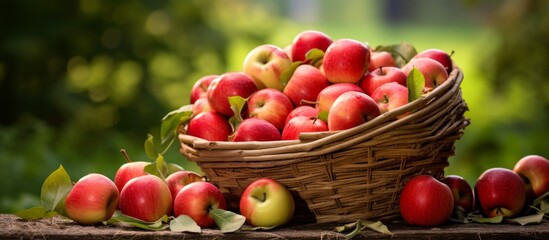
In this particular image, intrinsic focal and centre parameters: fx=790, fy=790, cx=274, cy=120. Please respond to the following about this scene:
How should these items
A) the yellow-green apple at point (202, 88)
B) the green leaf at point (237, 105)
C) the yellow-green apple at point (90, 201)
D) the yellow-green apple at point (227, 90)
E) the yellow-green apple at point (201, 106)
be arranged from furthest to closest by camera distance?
1. the yellow-green apple at point (202, 88)
2. the yellow-green apple at point (201, 106)
3. the yellow-green apple at point (227, 90)
4. the green leaf at point (237, 105)
5. the yellow-green apple at point (90, 201)

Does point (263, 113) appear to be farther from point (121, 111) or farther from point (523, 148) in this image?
point (121, 111)

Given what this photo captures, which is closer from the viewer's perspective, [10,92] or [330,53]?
[330,53]

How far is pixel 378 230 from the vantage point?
6.37 feet

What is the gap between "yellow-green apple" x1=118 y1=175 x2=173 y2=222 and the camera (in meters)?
2.06

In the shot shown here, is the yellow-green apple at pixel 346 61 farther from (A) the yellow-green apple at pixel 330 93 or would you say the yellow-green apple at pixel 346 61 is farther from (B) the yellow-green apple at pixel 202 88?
(B) the yellow-green apple at pixel 202 88

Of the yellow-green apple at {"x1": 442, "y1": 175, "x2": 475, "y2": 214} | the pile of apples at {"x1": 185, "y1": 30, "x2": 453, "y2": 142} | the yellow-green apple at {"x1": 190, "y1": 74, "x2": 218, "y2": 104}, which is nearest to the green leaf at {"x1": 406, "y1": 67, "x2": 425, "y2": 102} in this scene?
the pile of apples at {"x1": 185, "y1": 30, "x2": 453, "y2": 142}

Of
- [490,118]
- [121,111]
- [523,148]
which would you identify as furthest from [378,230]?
[490,118]

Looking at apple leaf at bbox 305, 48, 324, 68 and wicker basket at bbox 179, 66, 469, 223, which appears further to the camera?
apple leaf at bbox 305, 48, 324, 68

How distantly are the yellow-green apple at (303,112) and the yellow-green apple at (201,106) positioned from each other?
308mm

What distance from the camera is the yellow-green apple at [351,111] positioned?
1972 millimetres

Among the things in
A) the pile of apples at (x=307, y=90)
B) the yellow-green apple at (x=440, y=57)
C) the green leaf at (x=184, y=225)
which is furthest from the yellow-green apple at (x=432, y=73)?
the green leaf at (x=184, y=225)

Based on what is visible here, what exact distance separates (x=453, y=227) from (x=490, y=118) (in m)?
4.78

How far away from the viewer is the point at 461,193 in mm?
2205

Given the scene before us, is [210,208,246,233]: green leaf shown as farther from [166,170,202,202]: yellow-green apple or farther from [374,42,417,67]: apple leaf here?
[374,42,417,67]: apple leaf
